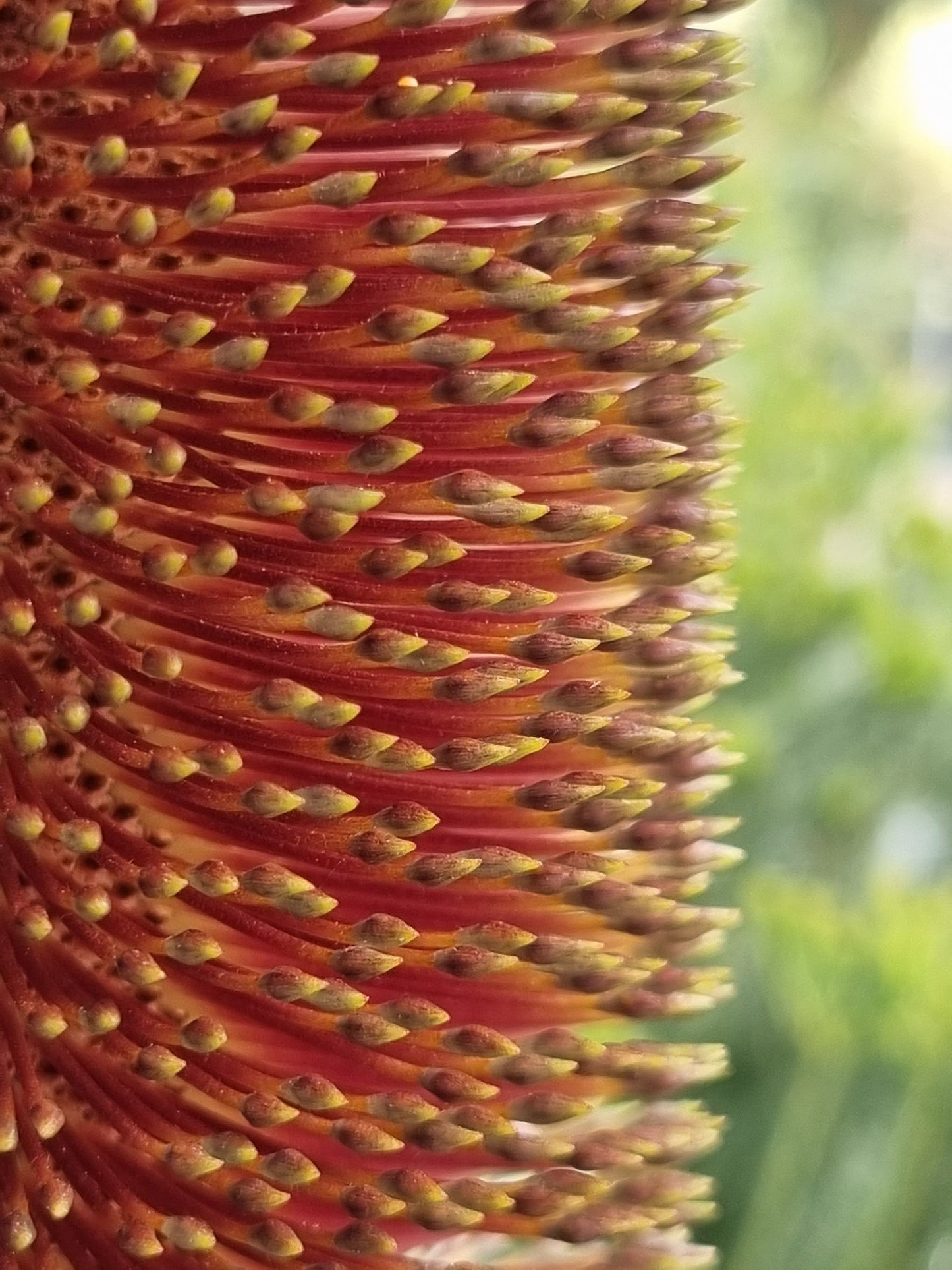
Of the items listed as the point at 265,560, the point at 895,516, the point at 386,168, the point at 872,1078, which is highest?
the point at 895,516

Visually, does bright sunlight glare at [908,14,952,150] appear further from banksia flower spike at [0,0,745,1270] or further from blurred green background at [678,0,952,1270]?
banksia flower spike at [0,0,745,1270]

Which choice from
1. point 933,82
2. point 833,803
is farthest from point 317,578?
point 933,82

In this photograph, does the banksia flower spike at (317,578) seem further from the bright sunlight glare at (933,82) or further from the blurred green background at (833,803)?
the bright sunlight glare at (933,82)

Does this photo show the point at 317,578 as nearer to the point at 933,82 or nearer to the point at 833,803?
the point at 833,803

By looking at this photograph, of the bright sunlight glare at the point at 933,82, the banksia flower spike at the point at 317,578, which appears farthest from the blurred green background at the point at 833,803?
the bright sunlight glare at the point at 933,82

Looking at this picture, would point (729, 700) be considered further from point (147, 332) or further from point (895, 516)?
point (147, 332)

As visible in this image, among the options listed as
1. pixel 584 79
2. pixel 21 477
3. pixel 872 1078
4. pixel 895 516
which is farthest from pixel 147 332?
→ pixel 895 516
